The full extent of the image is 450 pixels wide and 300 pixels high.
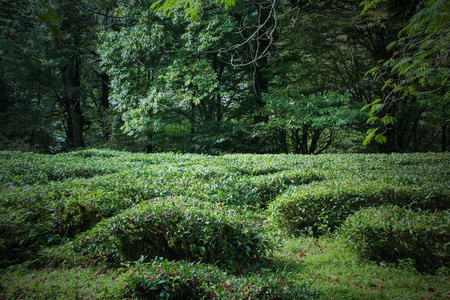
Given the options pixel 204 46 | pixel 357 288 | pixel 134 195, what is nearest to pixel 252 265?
pixel 357 288

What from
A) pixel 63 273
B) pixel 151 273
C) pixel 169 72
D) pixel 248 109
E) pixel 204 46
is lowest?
pixel 63 273

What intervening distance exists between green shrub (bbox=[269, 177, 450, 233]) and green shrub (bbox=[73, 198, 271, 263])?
1.40 meters

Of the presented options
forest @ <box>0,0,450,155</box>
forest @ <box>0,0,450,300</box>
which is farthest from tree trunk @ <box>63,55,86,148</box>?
forest @ <box>0,0,450,300</box>

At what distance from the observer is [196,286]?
2244 mm

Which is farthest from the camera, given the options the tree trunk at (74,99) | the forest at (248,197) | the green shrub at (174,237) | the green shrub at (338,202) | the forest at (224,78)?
the tree trunk at (74,99)

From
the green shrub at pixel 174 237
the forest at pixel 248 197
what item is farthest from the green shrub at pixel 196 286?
the green shrub at pixel 174 237

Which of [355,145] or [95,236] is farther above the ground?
[355,145]

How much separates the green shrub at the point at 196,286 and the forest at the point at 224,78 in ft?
24.4

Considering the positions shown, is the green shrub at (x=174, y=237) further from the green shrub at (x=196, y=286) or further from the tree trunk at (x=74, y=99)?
the tree trunk at (x=74, y=99)

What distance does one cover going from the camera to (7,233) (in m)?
2.85

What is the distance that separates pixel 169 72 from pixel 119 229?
9.85 m

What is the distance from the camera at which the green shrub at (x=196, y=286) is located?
216 cm

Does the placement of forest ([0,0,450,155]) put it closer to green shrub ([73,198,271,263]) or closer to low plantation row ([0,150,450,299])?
low plantation row ([0,150,450,299])

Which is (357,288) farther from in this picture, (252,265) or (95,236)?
(95,236)
